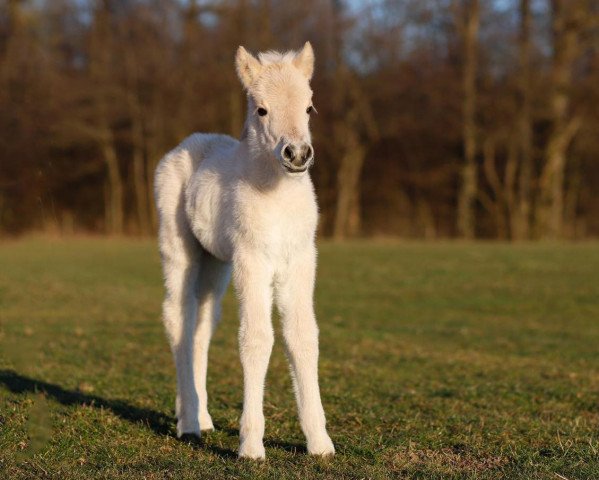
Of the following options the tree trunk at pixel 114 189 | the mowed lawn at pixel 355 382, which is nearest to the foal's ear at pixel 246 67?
the mowed lawn at pixel 355 382

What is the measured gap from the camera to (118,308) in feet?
63.7

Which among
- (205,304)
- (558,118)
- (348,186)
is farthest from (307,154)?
(348,186)

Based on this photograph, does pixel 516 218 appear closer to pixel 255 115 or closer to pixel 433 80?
pixel 433 80

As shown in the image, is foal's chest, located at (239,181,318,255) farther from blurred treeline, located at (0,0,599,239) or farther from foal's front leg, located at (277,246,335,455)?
blurred treeline, located at (0,0,599,239)

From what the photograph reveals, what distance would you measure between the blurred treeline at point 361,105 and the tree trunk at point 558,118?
80 millimetres

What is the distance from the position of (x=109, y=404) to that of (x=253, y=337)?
123 inches

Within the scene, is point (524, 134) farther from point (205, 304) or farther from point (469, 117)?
point (205, 304)

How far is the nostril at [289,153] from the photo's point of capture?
5652 millimetres

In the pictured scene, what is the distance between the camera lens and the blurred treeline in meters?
44.0

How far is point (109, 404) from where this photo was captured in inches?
339

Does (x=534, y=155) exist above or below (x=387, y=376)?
above

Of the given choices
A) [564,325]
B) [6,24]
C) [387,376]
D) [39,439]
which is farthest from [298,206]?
[6,24]

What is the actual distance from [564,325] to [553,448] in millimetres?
A: 11598

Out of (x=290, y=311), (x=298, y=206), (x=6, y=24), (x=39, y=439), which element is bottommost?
(x=39, y=439)
